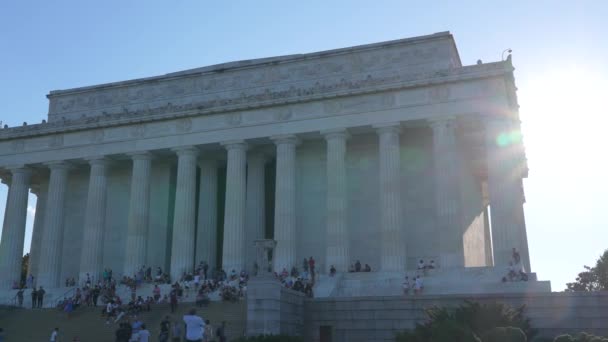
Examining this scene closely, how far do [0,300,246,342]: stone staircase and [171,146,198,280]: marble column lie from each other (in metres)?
8.61

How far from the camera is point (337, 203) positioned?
4662 cm

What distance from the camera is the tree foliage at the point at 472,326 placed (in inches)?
829

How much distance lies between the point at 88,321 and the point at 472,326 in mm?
22176

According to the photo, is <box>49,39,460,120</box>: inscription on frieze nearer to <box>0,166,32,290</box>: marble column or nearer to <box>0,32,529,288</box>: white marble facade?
<box>0,32,529,288</box>: white marble facade

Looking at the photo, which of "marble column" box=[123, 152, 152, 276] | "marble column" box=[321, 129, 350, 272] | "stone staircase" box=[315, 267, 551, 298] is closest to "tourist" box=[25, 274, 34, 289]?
"marble column" box=[123, 152, 152, 276]

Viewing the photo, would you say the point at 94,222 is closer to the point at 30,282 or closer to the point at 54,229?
the point at 54,229

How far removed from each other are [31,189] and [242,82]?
19.9 metres

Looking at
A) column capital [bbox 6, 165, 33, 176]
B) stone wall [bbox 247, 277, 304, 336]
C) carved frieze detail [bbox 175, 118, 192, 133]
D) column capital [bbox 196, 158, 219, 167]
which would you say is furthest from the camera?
column capital [bbox 6, 165, 33, 176]

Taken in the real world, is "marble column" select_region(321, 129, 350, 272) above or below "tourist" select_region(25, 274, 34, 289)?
above

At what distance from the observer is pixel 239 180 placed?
162 feet

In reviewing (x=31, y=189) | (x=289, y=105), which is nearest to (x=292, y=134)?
(x=289, y=105)

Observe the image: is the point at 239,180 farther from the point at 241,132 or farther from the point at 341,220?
the point at 341,220

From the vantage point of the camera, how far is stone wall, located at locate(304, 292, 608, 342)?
1199 inches

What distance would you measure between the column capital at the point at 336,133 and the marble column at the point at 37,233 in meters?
24.2
